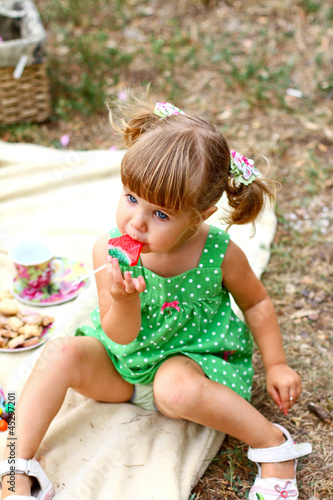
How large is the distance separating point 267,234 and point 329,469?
102 centimetres

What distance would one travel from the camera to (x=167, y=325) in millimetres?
1422

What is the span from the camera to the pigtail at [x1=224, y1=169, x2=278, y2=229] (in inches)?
54.8

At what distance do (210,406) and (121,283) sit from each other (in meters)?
0.40

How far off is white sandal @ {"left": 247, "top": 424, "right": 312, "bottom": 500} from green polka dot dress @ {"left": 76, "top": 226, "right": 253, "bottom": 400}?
158 mm

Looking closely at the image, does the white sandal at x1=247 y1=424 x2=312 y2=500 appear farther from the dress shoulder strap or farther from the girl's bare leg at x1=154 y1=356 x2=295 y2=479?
the dress shoulder strap

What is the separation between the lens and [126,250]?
1.26 metres

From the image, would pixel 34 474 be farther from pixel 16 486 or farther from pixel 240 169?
pixel 240 169

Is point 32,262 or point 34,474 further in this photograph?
point 32,262

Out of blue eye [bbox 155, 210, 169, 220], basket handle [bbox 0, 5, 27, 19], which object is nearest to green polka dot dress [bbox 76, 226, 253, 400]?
blue eye [bbox 155, 210, 169, 220]

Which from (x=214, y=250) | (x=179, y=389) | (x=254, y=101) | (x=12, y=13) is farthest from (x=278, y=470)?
(x=12, y=13)

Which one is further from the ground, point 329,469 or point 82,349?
point 82,349

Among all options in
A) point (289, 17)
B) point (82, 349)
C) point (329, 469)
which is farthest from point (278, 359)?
point (289, 17)

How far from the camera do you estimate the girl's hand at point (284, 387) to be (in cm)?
151

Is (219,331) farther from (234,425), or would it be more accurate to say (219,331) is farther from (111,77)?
(111,77)
